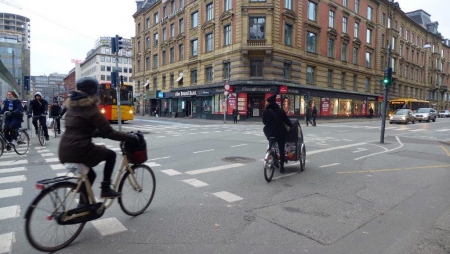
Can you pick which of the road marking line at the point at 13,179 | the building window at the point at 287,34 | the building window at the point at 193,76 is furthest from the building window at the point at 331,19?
the road marking line at the point at 13,179

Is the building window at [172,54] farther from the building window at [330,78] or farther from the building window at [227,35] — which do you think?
the building window at [330,78]

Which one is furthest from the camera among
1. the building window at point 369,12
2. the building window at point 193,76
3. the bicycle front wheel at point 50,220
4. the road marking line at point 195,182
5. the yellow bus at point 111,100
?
the building window at point 369,12

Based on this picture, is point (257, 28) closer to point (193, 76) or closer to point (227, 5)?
point (227, 5)

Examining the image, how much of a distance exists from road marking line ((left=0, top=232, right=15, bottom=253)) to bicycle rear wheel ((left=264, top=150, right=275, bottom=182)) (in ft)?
14.1

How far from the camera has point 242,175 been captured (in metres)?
6.88

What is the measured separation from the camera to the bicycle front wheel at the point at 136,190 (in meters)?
4.15

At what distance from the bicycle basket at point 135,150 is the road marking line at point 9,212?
6.24 feet

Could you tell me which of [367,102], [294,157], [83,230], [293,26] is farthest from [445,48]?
[83,230]

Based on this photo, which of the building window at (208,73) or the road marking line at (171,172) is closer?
the road marking line at (171,172)

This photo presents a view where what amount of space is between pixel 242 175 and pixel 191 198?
1.99 meters

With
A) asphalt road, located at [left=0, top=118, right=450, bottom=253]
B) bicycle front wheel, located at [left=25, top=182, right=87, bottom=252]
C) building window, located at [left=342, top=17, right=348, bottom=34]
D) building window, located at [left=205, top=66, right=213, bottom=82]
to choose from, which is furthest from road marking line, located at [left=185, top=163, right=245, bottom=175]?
building window, located at [left=342, top=17, right=348, bottom=34]

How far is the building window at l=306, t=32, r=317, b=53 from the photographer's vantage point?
34562 mm

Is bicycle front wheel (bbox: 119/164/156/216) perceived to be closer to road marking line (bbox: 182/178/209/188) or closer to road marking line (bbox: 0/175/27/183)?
road marking line (bbox: 182/178/209/188)

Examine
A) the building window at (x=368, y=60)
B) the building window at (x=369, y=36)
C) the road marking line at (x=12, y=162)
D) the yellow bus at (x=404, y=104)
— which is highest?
the building window at (x=369, y=36)
